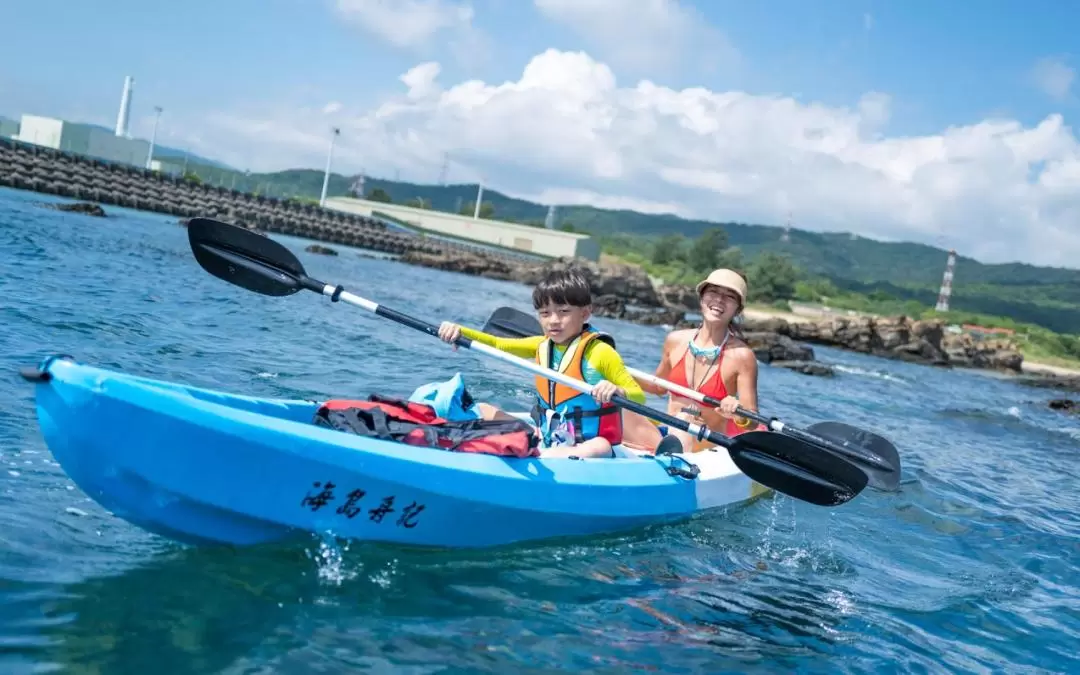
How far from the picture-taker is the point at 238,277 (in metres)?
5.11

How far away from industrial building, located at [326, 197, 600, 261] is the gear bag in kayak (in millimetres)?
57086

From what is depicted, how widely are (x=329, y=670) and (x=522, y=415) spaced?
9.53 feet

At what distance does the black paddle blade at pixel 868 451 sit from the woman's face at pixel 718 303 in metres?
0.92

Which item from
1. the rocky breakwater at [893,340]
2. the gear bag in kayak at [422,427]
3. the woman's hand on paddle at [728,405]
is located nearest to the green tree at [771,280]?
the rocky breakwater at [893,340]

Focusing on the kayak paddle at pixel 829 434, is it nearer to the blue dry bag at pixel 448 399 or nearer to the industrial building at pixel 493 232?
the blue dry bag at pixel 448 399

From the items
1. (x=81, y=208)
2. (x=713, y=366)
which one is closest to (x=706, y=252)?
(x=81, y=208)

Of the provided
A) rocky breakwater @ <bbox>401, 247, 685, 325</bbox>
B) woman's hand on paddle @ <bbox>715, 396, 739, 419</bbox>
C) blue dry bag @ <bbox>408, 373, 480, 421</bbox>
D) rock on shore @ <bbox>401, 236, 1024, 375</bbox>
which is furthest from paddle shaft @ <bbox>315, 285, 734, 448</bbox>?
rocky breakwater @ <bbox>401, 247, 685, 325</bbox>

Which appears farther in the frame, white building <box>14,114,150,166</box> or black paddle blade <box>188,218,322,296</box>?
white building <box>14,114,150,166</box>

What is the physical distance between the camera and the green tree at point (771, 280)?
173ft

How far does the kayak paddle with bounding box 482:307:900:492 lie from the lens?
5133 mm

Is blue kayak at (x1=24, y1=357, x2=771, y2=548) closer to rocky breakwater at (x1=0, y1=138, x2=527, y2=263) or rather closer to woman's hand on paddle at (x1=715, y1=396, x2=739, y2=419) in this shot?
woman's hand on paddle at (x1=715, y1=396, x2=739, y2=419)

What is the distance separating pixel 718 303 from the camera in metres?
5.52

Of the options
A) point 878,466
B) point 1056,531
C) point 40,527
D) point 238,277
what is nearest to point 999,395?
point 1056,531

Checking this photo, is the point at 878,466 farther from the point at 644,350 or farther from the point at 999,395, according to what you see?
the point at 999,395
